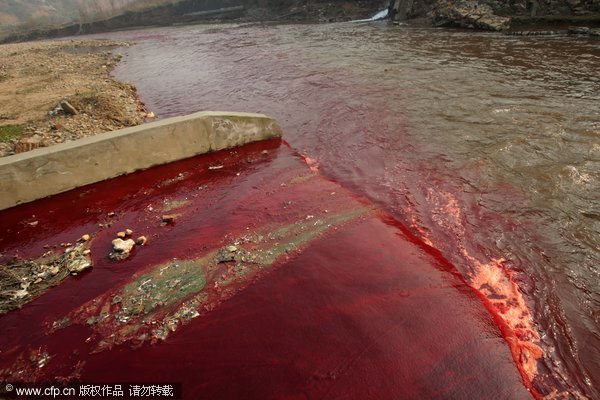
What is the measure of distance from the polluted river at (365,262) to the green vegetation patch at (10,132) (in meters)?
2.76

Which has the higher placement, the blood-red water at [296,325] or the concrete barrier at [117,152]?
the concrete barrier at [117,152]

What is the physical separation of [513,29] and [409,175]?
1973cm

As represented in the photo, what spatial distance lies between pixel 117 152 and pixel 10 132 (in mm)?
3433

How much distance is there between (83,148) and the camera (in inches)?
225

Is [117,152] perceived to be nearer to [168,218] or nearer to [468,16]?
[168,218]

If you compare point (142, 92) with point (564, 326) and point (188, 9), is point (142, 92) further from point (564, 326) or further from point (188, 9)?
point (188, 9)

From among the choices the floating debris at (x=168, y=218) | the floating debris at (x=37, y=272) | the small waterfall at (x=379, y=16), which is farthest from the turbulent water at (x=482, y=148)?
the small waterfall at (x=379, y=16)

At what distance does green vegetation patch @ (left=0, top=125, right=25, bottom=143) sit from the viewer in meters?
7.15

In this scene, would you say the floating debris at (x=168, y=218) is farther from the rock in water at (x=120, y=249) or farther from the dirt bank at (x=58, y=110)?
the dirt bank at (x=58, y=110)

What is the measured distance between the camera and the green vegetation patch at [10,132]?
715 centimetres

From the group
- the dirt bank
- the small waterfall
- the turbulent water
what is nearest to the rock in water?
the turbulent water

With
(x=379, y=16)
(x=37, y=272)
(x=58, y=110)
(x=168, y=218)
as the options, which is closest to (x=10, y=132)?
(x=58, y=110)

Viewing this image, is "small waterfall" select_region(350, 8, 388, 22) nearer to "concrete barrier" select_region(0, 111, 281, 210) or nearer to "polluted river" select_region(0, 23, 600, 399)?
"polluted river" select_region(0, 23, 600, 399)

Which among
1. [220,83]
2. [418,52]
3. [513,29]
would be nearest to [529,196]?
[220,83]
